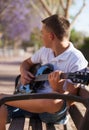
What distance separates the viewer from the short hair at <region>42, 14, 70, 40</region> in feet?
17.1

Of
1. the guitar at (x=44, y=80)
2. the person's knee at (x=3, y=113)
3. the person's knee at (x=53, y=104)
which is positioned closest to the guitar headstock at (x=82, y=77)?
the guitar at (x=44, y=80)

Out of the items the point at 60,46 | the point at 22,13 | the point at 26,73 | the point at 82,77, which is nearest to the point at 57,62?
the point at 60,46

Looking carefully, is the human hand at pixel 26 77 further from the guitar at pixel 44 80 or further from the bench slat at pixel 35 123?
the bench slat at pixel 35 123

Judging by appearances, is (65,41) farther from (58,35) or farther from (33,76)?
(33,76)

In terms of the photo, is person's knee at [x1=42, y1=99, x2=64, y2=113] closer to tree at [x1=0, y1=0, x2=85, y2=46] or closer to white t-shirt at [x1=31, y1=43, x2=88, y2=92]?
white t-shirt at [x1=31, y1=43, x2=88, y2=92]

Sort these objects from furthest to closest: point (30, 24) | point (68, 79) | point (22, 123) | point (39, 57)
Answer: point (30, 24) → point (39, 57) → point (22, 123) → point (68, 79)

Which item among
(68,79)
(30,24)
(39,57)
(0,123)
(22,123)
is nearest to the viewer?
(68,79)

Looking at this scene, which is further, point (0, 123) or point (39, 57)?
point (39, 57)

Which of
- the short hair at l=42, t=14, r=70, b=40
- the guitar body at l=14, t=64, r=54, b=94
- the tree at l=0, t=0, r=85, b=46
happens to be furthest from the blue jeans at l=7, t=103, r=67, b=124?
the tree at l=0, t=0, r=85, b=46

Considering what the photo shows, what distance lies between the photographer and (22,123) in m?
5.78

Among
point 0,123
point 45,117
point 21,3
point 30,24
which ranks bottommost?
point 30,24

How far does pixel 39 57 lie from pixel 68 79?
1.27 m

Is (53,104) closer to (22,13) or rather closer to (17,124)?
(17,124)

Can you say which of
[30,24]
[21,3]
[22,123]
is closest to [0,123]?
[22,123]
